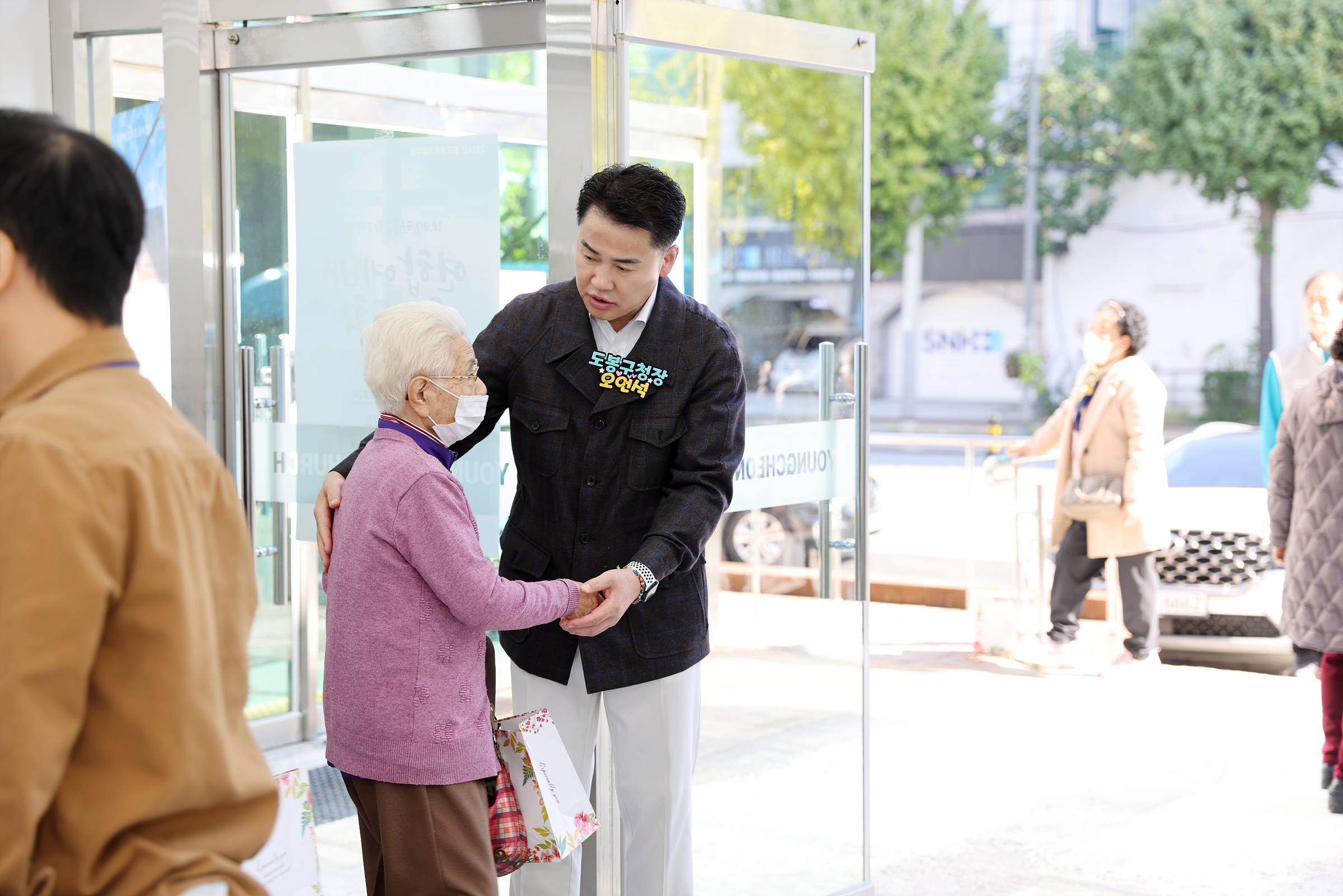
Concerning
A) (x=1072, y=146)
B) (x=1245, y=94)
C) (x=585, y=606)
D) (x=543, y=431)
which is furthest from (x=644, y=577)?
(x=1072, y=146)

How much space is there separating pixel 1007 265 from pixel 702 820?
71.3ft

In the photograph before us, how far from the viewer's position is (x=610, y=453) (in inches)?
98.9

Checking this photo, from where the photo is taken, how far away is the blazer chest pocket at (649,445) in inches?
98.7

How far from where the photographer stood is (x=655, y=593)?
257cm

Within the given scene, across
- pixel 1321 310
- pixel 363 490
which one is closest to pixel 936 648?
pixel 1321 310

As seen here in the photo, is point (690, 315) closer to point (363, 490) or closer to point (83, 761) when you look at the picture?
point (363, 490)

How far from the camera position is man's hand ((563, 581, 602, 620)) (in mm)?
2346

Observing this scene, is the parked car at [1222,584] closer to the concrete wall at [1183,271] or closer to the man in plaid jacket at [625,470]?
the man in plaid jacket at [625,470]

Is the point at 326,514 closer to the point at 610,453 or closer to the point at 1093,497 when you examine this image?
the point at 610,453

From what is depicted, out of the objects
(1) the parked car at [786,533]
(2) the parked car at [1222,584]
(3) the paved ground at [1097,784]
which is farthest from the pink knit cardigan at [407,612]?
(2) the parked car at [1222,584]

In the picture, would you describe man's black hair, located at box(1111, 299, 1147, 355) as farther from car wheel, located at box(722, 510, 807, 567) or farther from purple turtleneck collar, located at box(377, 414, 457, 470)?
purple turtleneck collar, located at box(377, 414, 457, 470)

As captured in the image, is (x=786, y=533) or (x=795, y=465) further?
(x=786, y=533)

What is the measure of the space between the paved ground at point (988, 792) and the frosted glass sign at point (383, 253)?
1124mm

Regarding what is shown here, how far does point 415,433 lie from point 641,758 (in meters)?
0.86
